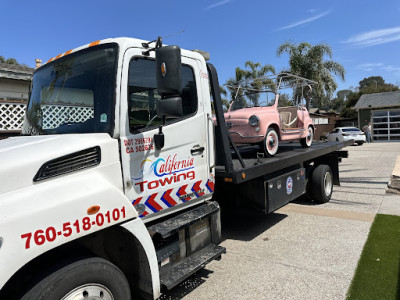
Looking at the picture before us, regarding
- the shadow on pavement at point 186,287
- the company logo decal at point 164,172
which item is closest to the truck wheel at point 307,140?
the shadow on pavement at point 186,287

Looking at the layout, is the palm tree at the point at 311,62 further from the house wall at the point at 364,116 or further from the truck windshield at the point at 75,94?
the truck windshield at the point at 75,94

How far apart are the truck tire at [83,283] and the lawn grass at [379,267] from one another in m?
2.36

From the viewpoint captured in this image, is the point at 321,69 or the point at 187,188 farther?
the point at 321,69

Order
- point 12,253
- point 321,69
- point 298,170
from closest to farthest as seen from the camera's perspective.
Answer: point 12,253 < point 298,170 < point 321,69

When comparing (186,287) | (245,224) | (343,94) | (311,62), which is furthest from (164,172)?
(343,94)

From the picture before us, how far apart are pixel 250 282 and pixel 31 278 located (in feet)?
7.74

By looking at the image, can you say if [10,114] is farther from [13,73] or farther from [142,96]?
[142,96]

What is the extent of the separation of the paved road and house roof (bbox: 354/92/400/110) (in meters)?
23.6

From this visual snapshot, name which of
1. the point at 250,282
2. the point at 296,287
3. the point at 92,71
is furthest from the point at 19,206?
the point at 296,287

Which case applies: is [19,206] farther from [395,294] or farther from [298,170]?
[298,170]

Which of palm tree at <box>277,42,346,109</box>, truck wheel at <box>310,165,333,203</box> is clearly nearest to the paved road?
truck wheel at <box>310,165,333,203</box>

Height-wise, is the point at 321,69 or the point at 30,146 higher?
the point at 321,69

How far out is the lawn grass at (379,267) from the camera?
3260mm

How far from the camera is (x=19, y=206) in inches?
75.9
